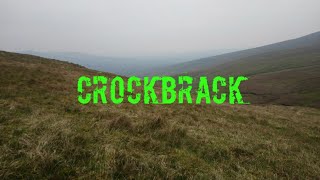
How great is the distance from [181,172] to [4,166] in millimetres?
3774

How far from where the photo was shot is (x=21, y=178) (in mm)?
4078

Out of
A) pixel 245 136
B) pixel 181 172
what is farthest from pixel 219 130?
pixel 181 172

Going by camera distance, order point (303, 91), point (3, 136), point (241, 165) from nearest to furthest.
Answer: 1. point (3, 136)
2. point (241, 165)
3. point (303, 91)

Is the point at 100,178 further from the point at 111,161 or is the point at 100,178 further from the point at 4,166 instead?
the point at 4,166

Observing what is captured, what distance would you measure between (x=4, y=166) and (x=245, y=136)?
8691 millimetres

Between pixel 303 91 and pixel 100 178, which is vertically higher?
pixel 100 178

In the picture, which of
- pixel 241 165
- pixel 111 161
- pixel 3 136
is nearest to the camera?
pixel 111 161

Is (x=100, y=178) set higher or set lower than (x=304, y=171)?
higher

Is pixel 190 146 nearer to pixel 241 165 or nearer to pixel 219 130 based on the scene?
pixel 241 165

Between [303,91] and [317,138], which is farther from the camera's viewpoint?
[303,91]

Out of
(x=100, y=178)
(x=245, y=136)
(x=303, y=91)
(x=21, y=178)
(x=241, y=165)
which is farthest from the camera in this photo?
(x=303, y=91)

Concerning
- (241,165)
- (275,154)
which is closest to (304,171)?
(275,154)

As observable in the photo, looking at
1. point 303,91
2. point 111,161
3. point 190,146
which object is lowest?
point 303,91

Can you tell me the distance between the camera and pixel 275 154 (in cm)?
754
